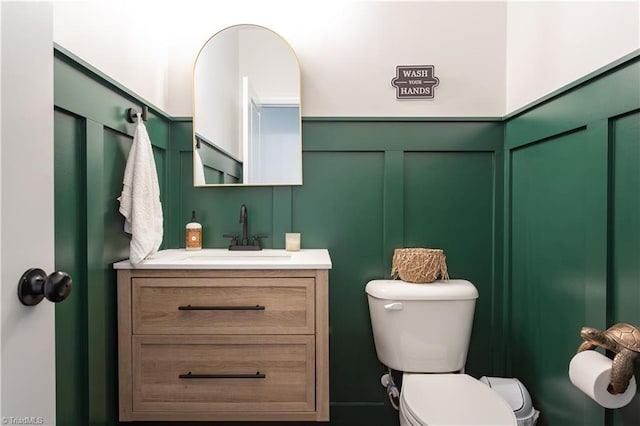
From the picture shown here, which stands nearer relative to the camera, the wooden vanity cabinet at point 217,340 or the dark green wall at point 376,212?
the wooden vanity cabinet at point 217,340

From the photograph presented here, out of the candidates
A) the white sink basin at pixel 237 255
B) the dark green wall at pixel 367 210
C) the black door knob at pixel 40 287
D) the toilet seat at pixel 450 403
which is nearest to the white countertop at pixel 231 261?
the white sink basin at pixel 237 255

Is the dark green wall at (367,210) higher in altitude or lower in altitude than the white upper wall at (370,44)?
lower

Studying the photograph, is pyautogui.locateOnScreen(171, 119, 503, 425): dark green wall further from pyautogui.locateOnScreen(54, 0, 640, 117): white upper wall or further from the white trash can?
the white trash can

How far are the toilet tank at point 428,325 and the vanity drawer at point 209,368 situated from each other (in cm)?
38

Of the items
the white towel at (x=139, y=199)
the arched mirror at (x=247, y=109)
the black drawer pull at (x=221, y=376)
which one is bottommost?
the black drawer pull at (x=221, y=376)

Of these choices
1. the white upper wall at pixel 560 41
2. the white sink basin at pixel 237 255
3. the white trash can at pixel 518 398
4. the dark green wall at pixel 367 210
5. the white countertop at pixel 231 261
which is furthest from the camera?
the dark green wall at pixel 367 210

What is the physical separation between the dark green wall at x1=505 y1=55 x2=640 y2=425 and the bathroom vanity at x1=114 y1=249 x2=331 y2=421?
2.79 feet

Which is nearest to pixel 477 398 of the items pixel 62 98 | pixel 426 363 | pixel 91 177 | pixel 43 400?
pixel 426 363

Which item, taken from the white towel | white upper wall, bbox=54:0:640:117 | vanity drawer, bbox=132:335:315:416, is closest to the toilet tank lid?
vanity drawer, bbox=132:335:315:416

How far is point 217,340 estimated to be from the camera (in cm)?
158

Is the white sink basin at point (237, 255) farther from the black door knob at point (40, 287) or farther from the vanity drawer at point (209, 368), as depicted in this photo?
the black door knob at point (40, 287)

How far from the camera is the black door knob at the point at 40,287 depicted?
73 cm

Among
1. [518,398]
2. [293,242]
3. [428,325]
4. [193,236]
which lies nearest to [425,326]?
[428,325]

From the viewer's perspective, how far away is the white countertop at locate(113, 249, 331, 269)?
5.11ft
